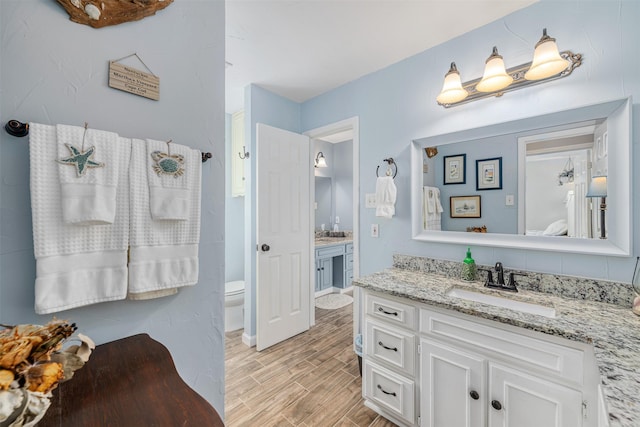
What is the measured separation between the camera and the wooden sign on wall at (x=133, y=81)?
97 cm

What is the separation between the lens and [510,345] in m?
1.16

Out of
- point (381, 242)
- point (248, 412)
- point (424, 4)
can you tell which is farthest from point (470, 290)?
point (424, 4)

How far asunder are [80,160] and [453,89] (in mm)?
1919

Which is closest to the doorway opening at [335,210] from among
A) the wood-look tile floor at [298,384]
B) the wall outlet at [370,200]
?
the wood-look tile floor at [298,384]

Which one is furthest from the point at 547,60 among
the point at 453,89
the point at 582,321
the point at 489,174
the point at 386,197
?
the point at 582,321

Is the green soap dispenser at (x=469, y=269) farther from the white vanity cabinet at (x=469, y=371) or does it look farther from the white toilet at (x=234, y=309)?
the white toilet at (x=234, y=309)

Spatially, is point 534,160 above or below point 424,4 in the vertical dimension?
below

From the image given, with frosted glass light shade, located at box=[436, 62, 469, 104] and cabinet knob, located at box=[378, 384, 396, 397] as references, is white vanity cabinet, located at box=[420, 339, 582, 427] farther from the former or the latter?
frosted glass light shade, located at box=[436, 62, 469, 104]

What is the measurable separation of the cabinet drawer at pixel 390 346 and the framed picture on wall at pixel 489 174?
1081 mm

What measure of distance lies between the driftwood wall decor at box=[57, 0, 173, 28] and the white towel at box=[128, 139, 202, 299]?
1.40 feet

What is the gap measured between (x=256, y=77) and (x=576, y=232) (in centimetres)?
252

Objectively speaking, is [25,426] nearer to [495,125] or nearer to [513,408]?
[513,408]

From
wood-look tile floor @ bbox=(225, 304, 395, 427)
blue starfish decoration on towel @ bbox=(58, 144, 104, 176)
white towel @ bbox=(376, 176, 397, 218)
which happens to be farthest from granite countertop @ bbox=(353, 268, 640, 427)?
blue starfish decoration on towel @ bbox=(58, 144, 104, 176)

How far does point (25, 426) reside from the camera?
1.40ft
